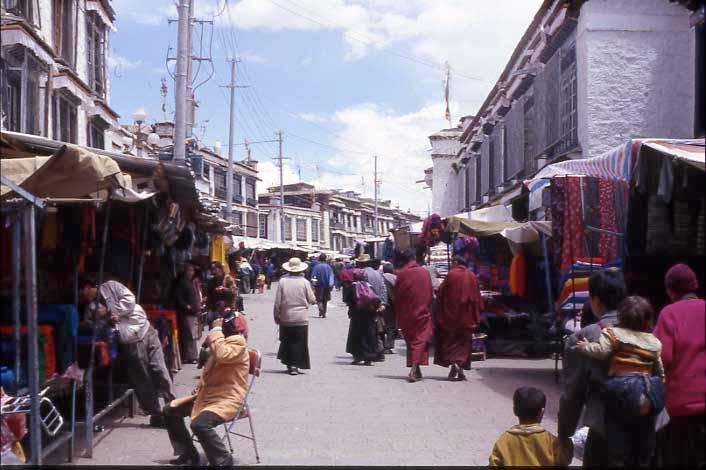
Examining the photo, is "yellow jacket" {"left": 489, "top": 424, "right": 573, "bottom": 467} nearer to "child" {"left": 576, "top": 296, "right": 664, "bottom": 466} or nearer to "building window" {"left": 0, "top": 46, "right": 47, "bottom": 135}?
"child" {"left": 576, "top": 296, "right": 664, "bottom": 466}

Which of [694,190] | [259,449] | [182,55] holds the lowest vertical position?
[259,449]

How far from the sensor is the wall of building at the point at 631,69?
16.2 m

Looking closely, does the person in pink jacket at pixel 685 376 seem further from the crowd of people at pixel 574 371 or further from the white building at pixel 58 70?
the white building at pixel 58 70

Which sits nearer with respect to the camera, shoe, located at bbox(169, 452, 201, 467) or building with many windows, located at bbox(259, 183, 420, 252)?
shoe, located at bbox(169, 452, 201, 467)

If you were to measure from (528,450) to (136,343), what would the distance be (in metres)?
4.50

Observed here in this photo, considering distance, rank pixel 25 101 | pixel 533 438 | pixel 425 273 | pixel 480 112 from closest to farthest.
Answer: pixel 533 438 < pixel 425 273 < pixel 25 101 < pixel 480 112

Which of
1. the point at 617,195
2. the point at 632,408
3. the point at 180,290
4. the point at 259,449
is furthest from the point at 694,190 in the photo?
the point at 180,290

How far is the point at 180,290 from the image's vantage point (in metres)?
12.8

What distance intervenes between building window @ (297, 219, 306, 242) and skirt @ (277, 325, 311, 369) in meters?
70.1

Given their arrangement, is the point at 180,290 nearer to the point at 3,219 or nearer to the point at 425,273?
the point at 425,273

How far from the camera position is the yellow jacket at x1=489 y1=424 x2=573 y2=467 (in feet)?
14.9

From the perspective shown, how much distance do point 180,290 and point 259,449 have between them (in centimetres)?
572

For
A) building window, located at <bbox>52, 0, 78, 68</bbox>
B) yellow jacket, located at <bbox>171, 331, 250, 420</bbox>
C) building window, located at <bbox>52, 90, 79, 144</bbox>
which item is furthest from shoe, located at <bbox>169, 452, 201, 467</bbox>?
building window, located at <bbox>52, 0, 78, 68</bbox>

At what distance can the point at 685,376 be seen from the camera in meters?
4.75
